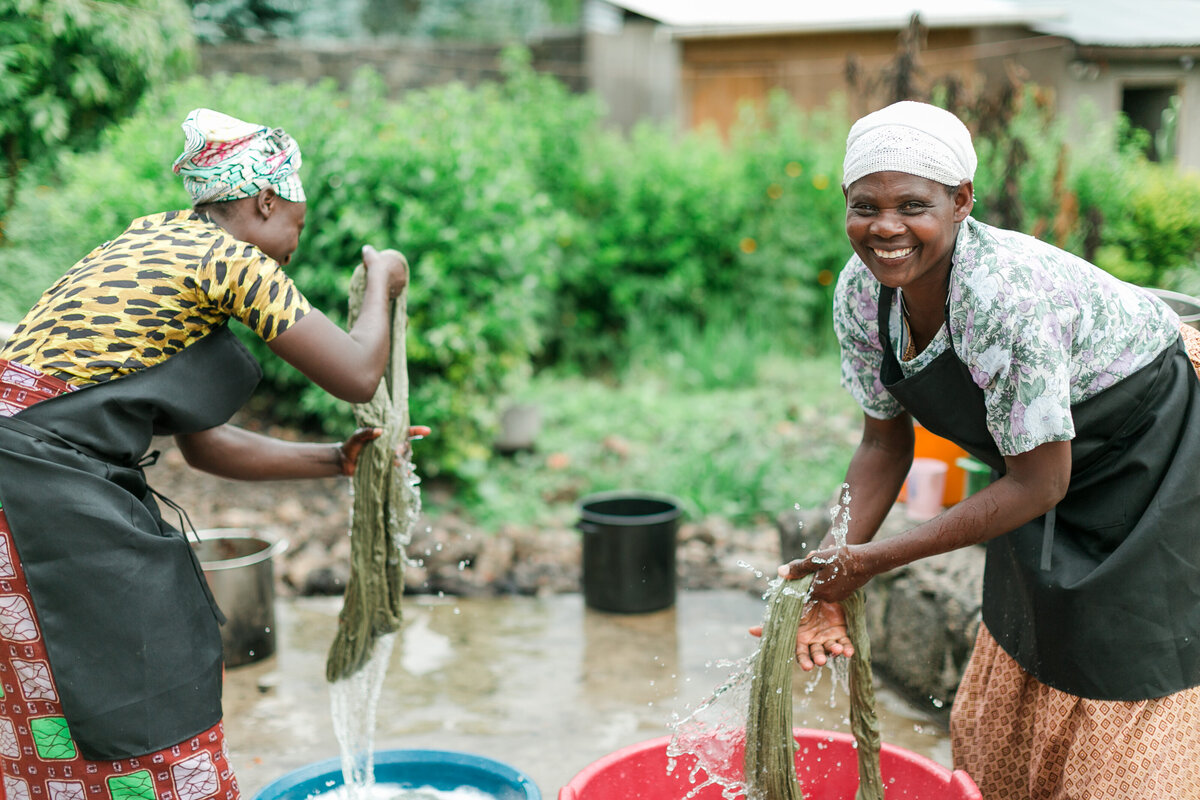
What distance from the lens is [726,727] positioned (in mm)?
2398

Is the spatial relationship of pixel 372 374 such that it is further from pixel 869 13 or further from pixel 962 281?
pixel 869 13

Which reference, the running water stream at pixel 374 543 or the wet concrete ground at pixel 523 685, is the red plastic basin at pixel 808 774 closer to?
the wet concrete ground at pixel 523 685

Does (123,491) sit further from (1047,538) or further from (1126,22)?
(1126,22)

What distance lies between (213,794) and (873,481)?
5.30 ft

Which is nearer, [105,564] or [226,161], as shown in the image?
[105,564]

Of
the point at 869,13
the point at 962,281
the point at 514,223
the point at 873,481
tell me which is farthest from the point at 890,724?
the point at 869,13

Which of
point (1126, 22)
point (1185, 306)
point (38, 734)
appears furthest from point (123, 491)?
point (1126, 22)

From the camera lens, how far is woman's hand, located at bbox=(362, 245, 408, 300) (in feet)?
8.64

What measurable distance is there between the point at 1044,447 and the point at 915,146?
0.60 meters

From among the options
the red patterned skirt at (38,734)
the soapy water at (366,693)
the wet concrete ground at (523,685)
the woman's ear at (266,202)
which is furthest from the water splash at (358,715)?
the woman's ear at (266,202)

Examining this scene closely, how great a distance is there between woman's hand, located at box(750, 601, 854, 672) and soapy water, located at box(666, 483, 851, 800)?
9cm

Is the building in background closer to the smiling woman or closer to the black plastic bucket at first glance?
the black plastic bucket

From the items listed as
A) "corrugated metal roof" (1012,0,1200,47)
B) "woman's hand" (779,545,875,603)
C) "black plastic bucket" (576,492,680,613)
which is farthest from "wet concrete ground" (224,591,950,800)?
"corrugated metal roof" (1012,0,1200,47)

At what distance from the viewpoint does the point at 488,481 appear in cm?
607
